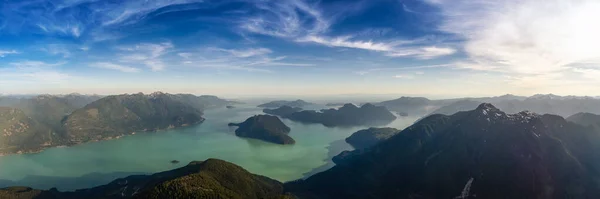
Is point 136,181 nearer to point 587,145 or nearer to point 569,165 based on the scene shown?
point 569,165

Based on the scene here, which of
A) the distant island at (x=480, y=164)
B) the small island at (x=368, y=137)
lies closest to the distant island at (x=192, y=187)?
the distant island at (x=480, y=164)

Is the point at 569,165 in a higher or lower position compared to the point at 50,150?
higher

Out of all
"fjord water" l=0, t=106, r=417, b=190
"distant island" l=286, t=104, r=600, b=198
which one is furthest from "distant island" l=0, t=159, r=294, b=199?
"fjord water" l=0, t=106, r=417, b=190

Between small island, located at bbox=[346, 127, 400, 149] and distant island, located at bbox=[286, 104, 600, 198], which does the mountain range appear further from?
small island, located at bbox=[346, 127, 400, 149]

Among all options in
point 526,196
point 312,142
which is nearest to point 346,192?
point 526,196

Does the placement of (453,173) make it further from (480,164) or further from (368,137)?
(368,137)

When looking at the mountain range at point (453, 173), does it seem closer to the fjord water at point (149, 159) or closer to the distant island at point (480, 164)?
the distant island at point (480, 164)

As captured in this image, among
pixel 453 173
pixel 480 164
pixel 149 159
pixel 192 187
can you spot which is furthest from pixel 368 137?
pixel 192 187

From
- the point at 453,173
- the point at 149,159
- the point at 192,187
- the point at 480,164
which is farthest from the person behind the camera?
the point at 149,159
